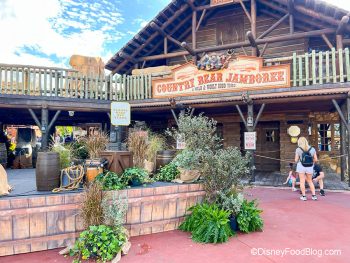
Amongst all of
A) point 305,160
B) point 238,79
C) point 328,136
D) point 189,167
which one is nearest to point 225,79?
point 238,79

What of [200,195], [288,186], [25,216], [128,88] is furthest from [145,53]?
[25,216]

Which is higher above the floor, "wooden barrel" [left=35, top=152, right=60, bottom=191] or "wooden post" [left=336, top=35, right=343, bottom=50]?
"wooden post" [left=336, top=35, right=343, bottom=50]

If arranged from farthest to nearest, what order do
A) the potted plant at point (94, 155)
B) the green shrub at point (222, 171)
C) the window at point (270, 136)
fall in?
the window at point (270, 136) → the potted plant at point (94, 155) → the green shrub at point (222, 171)

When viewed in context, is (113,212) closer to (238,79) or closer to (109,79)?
(238,79)

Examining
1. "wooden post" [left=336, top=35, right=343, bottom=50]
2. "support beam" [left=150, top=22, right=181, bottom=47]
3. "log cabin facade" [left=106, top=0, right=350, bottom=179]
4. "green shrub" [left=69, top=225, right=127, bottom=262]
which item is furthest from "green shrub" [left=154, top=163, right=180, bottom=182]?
"wooden post" [left=336, top=35, right=343, bottom=50]

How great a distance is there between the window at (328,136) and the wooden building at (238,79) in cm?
4

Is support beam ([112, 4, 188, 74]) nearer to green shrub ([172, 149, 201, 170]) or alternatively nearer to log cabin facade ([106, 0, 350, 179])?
log cabin facade ([106, 0, 350, 179])

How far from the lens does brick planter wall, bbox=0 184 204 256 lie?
397cm

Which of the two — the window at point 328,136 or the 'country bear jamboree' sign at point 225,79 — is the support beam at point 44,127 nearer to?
the 'country bear jamboree' sign at point 225,79

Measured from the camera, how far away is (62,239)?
4.21 metres

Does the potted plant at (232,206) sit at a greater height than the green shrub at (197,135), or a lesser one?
lesser

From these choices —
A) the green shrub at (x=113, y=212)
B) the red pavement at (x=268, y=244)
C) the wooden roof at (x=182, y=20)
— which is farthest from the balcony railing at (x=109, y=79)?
the green shrub at (x=113, y=212)

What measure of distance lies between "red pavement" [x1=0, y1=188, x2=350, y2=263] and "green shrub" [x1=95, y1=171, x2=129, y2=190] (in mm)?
990

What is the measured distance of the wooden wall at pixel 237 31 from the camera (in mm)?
11797
